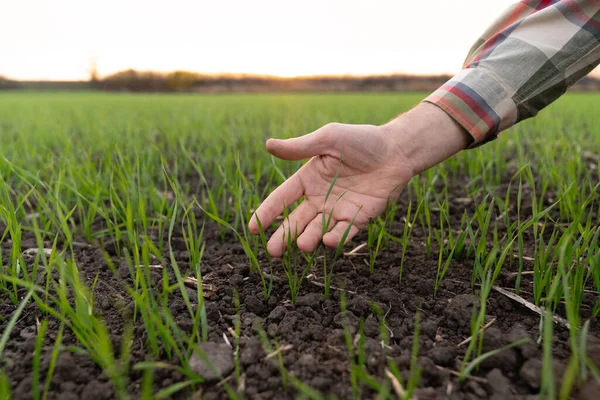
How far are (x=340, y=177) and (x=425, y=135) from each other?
0.31 m

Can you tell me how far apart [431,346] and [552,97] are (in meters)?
1.02

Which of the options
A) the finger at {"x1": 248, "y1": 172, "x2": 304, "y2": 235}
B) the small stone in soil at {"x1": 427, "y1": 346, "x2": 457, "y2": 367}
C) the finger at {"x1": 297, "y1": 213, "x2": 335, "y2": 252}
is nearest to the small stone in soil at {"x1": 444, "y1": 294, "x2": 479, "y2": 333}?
the small stone in soil at {"x1": 427, "y1": 346, "x2": 457, "y2": 367}

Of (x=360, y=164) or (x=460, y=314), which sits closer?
(x=460, y=314)

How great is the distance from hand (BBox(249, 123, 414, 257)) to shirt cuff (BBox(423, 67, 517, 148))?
0.74ft

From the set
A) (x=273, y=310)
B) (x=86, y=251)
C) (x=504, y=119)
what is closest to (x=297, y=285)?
(x=273, y=310)

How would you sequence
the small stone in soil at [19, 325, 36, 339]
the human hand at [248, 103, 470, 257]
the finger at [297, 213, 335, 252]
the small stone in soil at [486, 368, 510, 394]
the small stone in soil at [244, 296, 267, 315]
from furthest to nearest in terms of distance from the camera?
the human hand at [248, 103, 470, 257] < the finger at [297, 213, 335, 252] < the small stone in soil at [244, 296, 267, 315] < the small stone in soil at [19, 325, 36, 339] < the small stone in soil at [486, 368, 510, 394]

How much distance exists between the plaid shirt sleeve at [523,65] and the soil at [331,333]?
1.62 feet

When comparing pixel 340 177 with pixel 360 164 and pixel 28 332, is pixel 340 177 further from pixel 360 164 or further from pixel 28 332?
pixel 28 332

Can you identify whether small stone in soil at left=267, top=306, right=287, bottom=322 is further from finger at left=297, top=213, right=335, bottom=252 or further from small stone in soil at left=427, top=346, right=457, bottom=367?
small stone in soil at left=427, top=346, right=457, bottom=367

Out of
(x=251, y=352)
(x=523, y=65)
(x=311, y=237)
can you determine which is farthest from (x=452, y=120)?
(x=251, y=352)

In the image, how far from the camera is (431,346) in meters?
0.88

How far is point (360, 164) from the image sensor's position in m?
1.41

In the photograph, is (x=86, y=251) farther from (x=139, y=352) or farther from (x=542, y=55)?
(x=542, y=55)

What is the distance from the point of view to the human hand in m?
1.34
